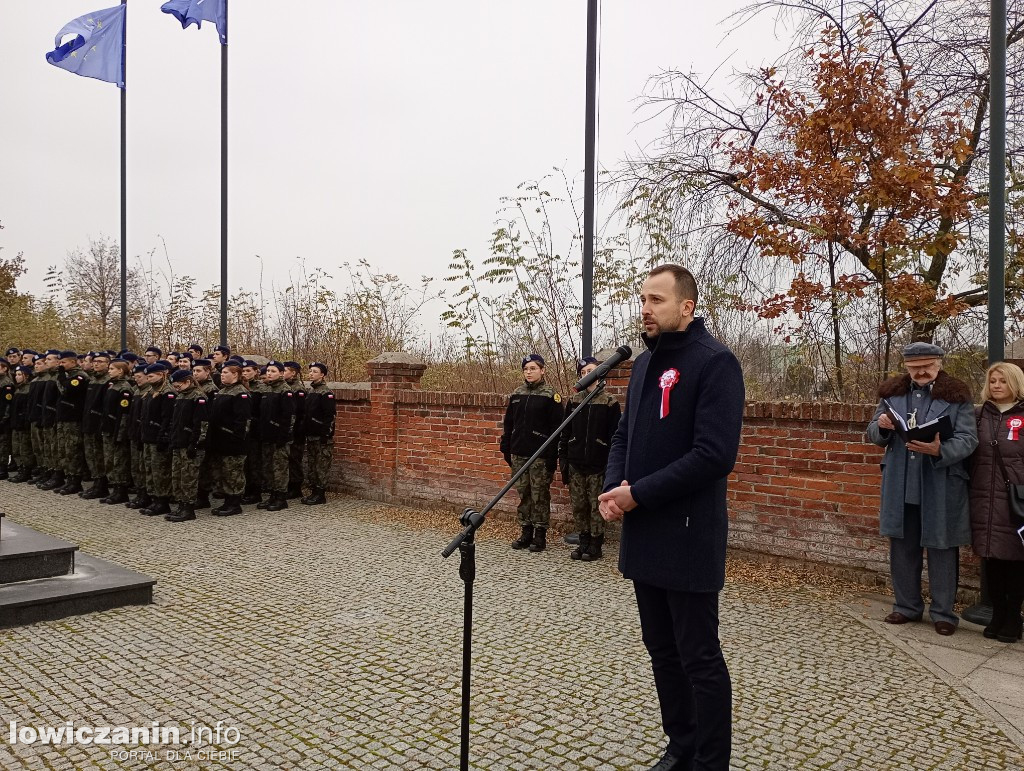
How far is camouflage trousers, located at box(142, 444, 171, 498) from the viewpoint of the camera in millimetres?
10195

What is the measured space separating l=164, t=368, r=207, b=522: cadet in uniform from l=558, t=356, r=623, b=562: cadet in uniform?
489 centimetres

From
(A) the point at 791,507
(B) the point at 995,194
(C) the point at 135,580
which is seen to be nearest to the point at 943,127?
(B) the point at 995,194

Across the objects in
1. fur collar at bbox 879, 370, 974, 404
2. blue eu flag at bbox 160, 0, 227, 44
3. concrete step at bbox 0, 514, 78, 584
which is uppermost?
blue eu flag at bbox 160, 0, 227, 44

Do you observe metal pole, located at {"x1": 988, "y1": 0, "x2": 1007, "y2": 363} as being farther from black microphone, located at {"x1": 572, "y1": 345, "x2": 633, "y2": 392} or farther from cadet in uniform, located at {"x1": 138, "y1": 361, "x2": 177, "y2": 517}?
cadet in uniform, located at {"x1": 138, "y1": 361, "x2": 177, "y2": 517}

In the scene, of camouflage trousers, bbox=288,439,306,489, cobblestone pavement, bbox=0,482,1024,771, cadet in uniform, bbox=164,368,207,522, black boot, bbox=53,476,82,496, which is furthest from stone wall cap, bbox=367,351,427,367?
black boot, bbox=53,476,82,496

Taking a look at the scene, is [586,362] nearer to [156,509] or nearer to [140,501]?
[156,509]

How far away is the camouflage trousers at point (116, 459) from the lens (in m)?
11.1

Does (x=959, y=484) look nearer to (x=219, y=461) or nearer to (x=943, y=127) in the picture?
(x=943, y=127)

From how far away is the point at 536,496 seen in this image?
8.21m

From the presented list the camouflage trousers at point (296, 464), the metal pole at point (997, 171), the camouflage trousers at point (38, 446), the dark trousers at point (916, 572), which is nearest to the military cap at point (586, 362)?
the dark trousers at point (916, 572)

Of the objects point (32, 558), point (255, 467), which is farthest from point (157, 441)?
point (32, 558)

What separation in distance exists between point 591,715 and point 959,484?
3.26 meters

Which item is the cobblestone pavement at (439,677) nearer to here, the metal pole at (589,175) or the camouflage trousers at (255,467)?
the metal pole at (589,175)

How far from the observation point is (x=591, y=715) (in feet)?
12.8
